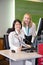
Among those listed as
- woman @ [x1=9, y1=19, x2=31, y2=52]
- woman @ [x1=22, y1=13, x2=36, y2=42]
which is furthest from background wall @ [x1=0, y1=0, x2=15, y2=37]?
woman @ [x1=9, y1=19, x2=31, y2=52]

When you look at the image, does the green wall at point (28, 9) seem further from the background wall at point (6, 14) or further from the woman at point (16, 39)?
the woman at point (16, 39)

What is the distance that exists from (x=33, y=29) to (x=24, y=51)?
1.09 m

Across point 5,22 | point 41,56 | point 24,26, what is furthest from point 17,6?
point 41,56

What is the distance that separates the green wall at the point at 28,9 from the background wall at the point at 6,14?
0.15 metres

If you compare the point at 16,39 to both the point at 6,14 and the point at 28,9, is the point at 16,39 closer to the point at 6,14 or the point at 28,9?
the point at 6,14

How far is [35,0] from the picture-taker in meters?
5.20

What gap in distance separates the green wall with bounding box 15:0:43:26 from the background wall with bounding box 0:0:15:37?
154 millimetres

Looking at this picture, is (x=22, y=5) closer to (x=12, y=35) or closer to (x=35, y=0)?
(x=35, y=0)

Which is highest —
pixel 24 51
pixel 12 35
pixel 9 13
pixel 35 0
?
pixel 35 0

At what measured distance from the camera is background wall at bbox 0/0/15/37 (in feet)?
15.8

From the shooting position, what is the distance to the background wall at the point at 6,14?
4805 mm

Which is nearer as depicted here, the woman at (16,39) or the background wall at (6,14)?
the woman at (16,39)

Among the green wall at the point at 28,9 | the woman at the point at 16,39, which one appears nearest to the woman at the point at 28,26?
the woman at the point at 16,39

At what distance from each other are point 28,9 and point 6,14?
74 centimetres
